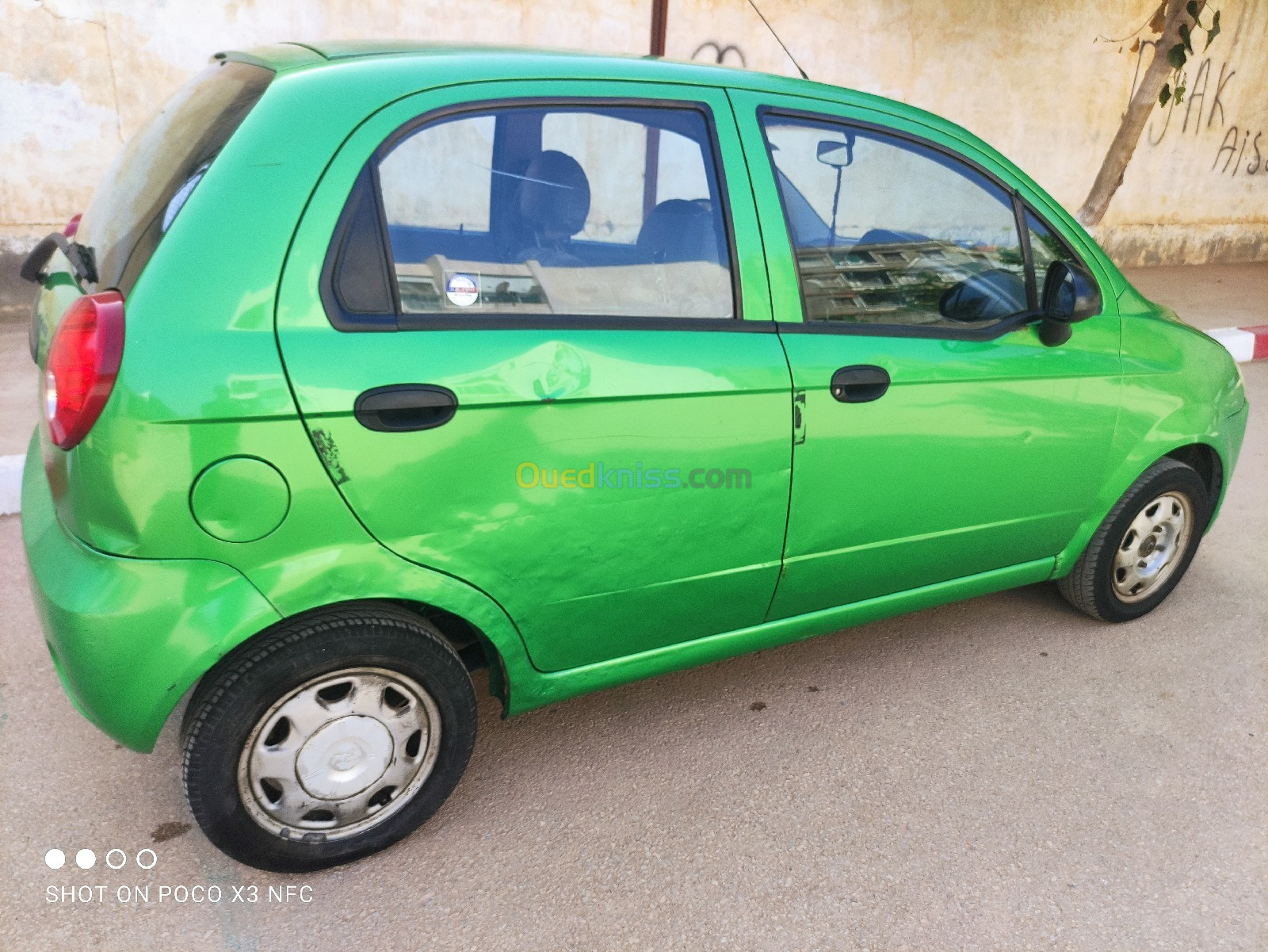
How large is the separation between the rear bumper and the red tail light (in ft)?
0.78

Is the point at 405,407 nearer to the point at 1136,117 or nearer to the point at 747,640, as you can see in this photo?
the point at 747,640

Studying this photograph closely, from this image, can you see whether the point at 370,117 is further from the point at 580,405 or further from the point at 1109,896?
the point at 1109,896

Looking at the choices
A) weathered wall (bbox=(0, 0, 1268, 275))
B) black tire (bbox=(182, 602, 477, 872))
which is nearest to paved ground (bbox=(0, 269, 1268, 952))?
black tire (bbox=(182, 602, 477, 872))

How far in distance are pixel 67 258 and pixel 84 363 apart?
54 cm

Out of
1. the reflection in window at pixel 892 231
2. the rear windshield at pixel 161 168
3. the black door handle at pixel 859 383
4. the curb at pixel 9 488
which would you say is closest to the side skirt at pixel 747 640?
the black door handle at pixel 859 383

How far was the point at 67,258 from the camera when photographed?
2.12 meters

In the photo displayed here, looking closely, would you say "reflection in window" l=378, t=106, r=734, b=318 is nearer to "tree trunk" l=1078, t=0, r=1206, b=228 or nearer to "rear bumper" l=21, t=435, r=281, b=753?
"rear bumper" l=21, t=435, r=281, b=753

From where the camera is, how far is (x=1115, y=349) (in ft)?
9.11

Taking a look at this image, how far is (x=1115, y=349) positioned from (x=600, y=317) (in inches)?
63.1

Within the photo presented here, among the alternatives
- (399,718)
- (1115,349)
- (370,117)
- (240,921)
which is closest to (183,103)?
(370,117)

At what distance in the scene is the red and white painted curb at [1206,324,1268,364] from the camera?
6.86 meters

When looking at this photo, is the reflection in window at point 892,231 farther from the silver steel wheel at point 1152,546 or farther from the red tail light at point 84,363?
the red tail light at point 84,363

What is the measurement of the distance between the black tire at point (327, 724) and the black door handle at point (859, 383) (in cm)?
105

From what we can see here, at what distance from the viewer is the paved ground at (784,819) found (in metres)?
2.00
